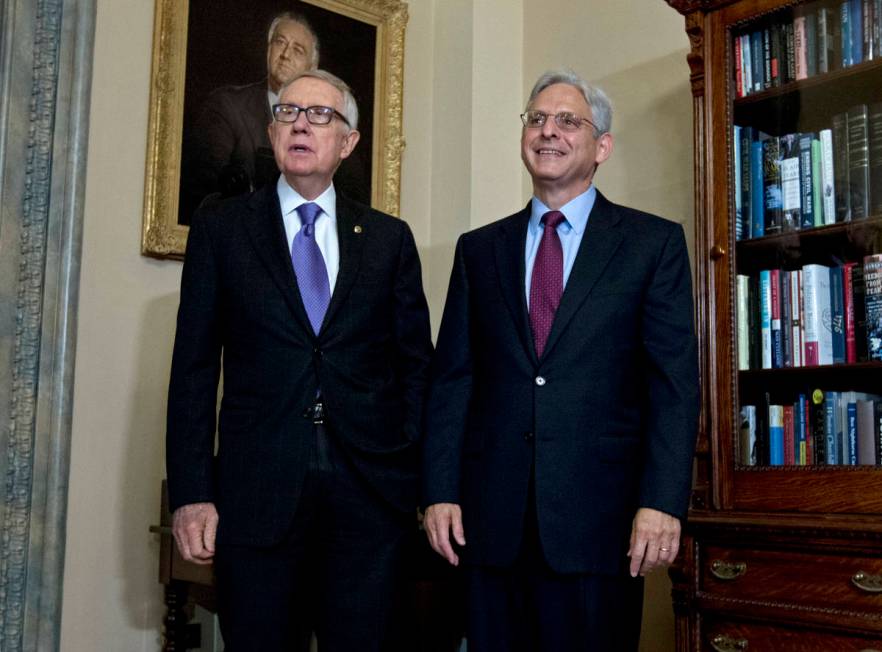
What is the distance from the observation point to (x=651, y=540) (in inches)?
71.6

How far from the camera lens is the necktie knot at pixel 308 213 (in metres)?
2.11

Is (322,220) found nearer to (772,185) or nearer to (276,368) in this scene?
(276,368)

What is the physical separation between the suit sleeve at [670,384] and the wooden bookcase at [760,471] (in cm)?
57

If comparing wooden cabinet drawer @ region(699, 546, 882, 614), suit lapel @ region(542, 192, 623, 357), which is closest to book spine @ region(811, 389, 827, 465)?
wooden cabinet drawer @ region(699, 546, 882, 614)

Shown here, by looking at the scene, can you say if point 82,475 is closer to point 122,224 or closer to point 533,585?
point 122,224

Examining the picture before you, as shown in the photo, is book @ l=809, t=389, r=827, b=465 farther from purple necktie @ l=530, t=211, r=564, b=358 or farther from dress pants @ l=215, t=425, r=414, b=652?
dress pants @ l=215, t=425, r=414, b=652

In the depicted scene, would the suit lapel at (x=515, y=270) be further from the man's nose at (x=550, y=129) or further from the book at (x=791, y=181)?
the book at (x=791, y=181)

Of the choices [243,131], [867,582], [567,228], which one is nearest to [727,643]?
[867,582]

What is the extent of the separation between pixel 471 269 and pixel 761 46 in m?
1.09

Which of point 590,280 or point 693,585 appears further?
point 693,585

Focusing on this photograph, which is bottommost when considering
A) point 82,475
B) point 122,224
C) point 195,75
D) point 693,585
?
point 693,585

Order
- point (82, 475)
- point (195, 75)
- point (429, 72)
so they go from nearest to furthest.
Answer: point (82, 475), point (195, 75), point (429, 72)

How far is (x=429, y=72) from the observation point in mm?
3854

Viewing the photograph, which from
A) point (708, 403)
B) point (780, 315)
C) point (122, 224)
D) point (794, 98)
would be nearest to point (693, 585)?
point (708, 403)
